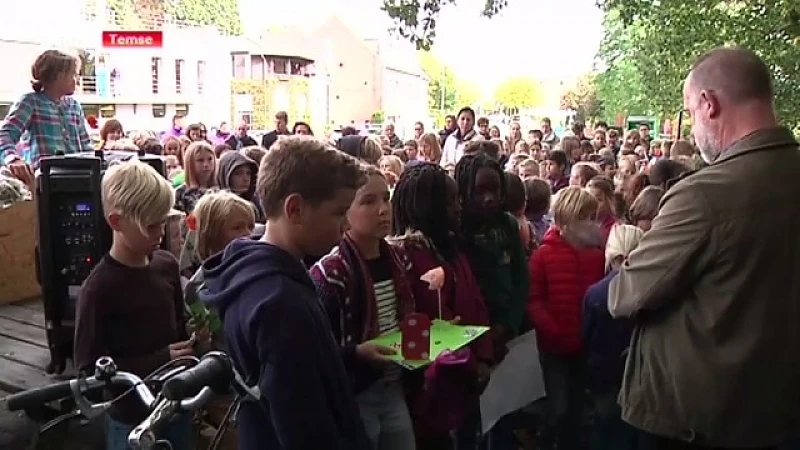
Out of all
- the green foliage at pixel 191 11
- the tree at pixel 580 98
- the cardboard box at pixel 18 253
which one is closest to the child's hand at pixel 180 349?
the cardboard box at pixel 18 253

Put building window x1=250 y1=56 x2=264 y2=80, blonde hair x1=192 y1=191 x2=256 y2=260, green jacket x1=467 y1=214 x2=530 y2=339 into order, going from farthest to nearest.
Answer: building window x1=250 y1=56 x2=264 y2=80 → green jacket x1=467 y1=214 x2=530 y2=339 → blonde hair x1=192 y1=191 x2=256 y2=260

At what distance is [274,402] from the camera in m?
1.93

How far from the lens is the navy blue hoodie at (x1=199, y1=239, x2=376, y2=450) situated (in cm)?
193

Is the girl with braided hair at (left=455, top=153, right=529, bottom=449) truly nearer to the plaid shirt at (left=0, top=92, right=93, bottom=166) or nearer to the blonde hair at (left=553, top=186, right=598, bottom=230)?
the blonde hair at (left=553, top=186, right=598, bottom=230)

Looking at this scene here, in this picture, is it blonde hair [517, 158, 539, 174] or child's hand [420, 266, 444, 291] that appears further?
blonde hair [517, 158, 539, 174]

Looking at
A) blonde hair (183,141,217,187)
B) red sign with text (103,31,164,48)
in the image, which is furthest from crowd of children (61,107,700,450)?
red sign with text (103,31,164,48)

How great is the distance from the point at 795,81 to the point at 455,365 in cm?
1048

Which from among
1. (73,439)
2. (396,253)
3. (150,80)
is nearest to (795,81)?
(396,253)

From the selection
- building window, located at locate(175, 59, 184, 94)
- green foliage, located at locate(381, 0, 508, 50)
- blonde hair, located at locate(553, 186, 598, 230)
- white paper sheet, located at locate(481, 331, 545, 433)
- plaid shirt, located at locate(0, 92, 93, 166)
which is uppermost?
building window, located at locate(175, 59, 184, 94)

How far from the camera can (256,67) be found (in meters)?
49.1

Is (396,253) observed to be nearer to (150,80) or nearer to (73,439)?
(73,439)

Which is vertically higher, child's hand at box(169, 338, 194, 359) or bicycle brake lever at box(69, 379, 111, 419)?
bicycle brake lever at box(69, 379, 111, 419)

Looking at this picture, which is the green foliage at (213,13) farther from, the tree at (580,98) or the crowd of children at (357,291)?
the crowd of children at (357,291)

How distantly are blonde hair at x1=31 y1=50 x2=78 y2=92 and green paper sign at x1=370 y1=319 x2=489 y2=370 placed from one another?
8.64 ft
